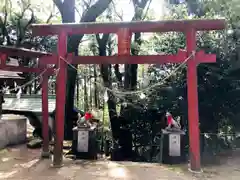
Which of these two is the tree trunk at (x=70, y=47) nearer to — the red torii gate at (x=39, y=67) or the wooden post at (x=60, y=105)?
the red torii gate at (x=39, y=67)

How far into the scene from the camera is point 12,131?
1033 centimetres

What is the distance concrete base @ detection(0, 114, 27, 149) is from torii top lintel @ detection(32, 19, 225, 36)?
15.3 ft

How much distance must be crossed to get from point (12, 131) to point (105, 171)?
17.3ft

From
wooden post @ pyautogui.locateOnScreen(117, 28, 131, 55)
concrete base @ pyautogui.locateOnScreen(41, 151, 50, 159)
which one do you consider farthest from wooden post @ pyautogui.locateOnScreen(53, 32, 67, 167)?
wooden post @ pyautogui.locateOnScreen(117, 28, 131, 55)

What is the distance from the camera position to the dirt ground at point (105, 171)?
239 inches

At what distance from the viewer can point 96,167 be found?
684cm

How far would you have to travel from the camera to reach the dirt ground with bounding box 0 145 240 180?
6.08 m

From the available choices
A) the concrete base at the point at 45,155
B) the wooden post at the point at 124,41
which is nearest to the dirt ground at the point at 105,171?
the concrete base at the point at 45,155

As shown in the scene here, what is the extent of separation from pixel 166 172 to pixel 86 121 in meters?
2.77

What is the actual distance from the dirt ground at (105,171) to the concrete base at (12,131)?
2.16m

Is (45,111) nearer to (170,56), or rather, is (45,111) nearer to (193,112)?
(170,56)

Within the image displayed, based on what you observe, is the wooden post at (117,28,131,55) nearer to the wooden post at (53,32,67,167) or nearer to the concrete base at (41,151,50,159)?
the wooden post at (53,32,67,167)

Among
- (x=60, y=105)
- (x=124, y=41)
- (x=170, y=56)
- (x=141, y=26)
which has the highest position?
(x=141, y=26)

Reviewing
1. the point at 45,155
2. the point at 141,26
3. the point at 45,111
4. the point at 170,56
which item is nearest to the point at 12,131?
the point at 45,111
